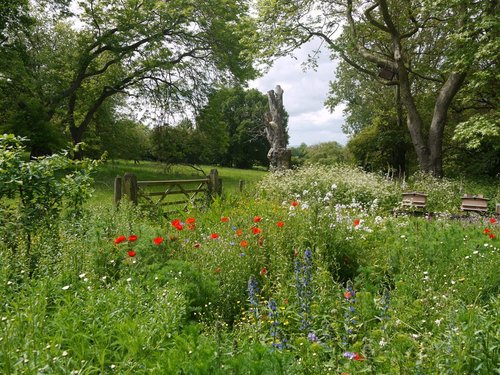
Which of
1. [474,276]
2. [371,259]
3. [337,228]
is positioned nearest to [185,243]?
[337,228]

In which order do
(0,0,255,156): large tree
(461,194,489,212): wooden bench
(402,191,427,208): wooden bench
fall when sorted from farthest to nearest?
(0,0,255,156): large tree → (461,194,489,212): wooden bench → (402,191,427,208): wooden bench

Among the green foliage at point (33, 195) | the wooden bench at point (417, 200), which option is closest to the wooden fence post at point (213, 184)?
the wooden bench at point (417, 200)

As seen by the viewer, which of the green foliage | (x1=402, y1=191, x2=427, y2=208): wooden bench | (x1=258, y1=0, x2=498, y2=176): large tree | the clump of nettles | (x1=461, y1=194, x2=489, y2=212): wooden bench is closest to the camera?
the clump of nettles

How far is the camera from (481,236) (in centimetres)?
566

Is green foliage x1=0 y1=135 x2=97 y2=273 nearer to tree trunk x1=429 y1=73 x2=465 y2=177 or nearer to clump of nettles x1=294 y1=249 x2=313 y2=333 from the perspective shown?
clump of nettles x1=294 y1=249 x2=313 y2=333

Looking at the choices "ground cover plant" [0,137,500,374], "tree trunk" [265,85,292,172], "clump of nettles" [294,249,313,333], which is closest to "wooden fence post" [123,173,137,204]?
"ground cover plant" [0,137,500,374]

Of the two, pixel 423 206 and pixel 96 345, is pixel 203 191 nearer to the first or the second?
pixel 423 206

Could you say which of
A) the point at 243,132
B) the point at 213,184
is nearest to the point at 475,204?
the point at 213,184

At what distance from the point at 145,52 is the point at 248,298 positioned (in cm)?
1958

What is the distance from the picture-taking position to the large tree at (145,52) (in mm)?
19453

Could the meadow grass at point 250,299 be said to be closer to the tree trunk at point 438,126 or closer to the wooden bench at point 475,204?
the wooden bench at point 475,204

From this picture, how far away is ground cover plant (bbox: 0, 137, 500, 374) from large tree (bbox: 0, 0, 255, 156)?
14.8 meters

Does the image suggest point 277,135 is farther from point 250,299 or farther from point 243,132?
point 243,132

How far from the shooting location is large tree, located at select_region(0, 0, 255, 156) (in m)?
19.5
